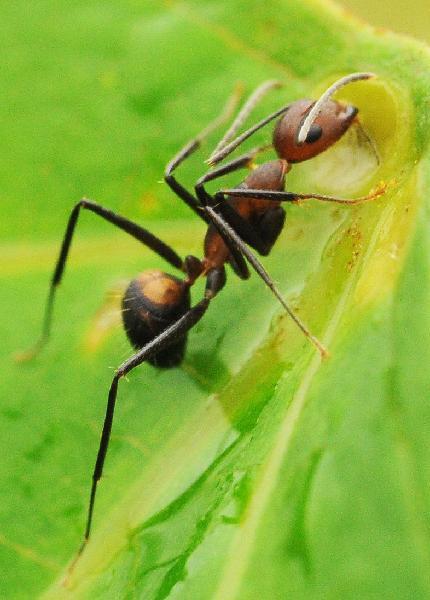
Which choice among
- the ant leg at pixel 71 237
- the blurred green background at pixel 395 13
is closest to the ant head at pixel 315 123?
the ant leg at pixel 71 237

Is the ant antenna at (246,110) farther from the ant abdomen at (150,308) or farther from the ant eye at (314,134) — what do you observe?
the ant abdomen at (150,308)

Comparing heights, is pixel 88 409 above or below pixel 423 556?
above

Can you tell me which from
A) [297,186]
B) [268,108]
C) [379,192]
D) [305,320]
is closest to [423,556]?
[305,320]

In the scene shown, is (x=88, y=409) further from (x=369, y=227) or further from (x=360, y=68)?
(x=360, y=68)

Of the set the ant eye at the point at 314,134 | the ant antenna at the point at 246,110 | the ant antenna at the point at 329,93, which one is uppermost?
the ant antenna at the point at 246,110

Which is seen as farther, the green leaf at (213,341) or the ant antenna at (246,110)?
the ant antenna at (246,110)

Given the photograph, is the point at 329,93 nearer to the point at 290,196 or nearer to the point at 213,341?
the point at 290,196

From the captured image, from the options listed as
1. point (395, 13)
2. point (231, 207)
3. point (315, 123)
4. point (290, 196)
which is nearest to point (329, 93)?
point (315, 123)

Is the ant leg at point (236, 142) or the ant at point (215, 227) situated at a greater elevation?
the ant leg at point (236, 142)

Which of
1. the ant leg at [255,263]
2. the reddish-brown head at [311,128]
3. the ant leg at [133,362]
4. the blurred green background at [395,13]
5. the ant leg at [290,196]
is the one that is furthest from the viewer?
the blurred green background at [395,13]
